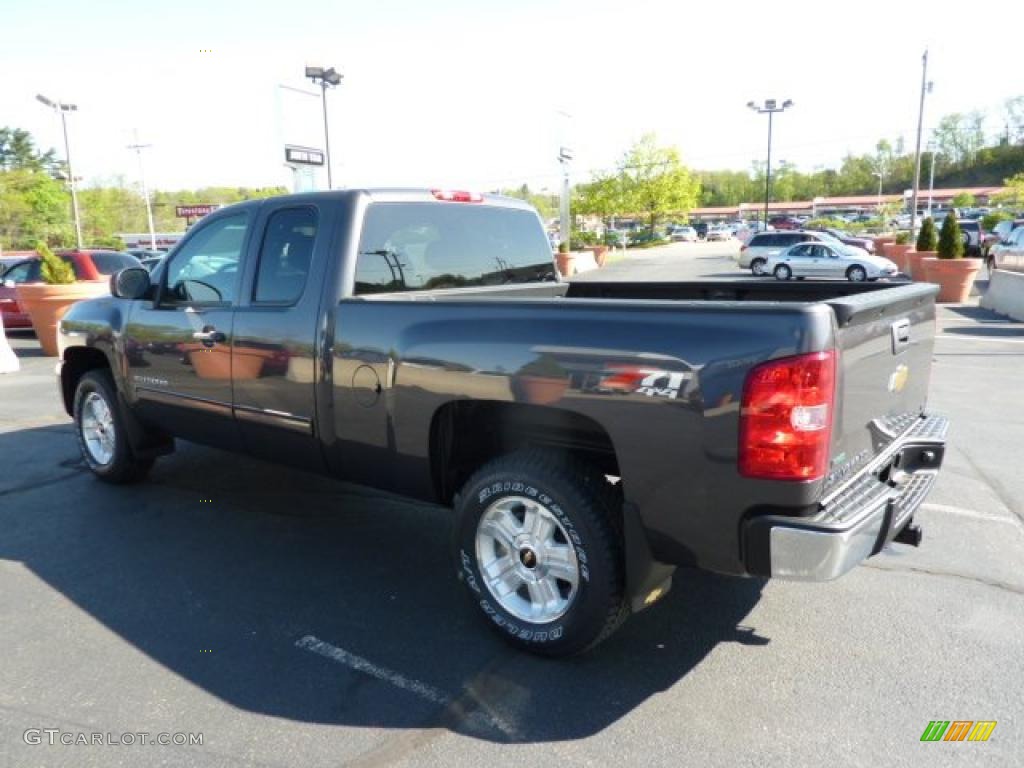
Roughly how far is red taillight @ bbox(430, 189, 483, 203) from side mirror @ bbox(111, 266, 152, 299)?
1991 mm

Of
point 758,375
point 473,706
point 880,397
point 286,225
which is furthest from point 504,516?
point 286,225

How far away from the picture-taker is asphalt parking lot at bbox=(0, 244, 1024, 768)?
104 inches

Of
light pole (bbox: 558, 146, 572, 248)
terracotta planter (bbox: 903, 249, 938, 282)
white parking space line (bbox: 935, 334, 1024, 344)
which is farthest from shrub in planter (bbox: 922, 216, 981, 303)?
light pole (bbox: 558, 146, 572, 248)

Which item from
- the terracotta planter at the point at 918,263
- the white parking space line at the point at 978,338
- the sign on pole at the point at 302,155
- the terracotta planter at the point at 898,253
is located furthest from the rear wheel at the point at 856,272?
the sign on pole at the point at 302,155

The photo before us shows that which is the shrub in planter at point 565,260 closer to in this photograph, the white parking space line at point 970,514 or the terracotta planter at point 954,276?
the terracotta planter at point 954,276

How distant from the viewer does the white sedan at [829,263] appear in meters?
24.8

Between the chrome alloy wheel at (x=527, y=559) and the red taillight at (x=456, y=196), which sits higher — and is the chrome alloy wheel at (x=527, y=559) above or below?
below

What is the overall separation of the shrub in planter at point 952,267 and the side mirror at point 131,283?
1824 centimetres

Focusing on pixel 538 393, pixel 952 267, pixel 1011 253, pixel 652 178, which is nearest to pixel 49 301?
pixel 538 393

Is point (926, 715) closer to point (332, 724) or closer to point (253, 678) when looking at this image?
point (332, 724)

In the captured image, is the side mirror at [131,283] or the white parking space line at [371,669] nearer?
the white parking space line at [371,669]

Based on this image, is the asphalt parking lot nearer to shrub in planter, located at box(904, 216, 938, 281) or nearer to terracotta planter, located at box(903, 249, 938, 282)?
terracotta planter, located at box(903, 249, 938, 282)

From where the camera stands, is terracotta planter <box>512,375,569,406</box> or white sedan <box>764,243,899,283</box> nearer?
terracotta planter <box>512,375,569,406</box>

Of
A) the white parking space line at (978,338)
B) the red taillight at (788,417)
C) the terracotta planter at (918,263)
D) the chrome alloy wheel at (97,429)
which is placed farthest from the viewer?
the terracotta planter at (918,263)
